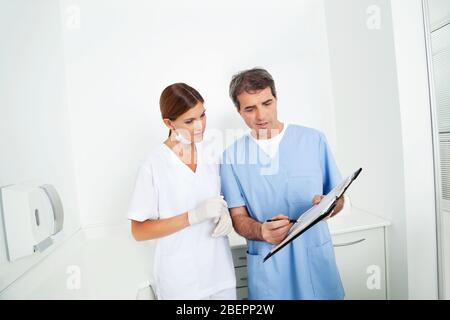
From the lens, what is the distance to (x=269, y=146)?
30.5 inches

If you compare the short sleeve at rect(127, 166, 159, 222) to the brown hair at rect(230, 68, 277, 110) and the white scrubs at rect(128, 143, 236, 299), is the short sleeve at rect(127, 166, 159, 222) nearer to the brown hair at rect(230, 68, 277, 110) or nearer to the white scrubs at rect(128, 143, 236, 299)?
the white scrubs at rect(128, 143, 236, 299)

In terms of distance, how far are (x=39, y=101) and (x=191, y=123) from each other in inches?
20.3

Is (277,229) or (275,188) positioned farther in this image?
(275,188)

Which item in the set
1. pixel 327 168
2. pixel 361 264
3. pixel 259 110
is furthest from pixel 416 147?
pixel 259 110

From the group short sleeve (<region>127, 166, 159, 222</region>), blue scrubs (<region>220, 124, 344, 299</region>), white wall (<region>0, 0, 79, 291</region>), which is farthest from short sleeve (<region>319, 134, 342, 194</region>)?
white wall (<region>0, 0, 79, 291</region>)

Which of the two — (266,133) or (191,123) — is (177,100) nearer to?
(191,123)

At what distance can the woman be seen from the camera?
0.66m

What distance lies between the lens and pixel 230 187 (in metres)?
0.74

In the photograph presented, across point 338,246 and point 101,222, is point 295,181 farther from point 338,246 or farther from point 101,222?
point 101,222

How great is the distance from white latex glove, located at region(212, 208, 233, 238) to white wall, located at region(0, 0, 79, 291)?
1.50 feet

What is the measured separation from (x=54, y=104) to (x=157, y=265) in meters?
0.60

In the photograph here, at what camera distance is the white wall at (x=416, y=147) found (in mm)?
797

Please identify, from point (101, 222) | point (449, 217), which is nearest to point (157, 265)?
point (101, 222)

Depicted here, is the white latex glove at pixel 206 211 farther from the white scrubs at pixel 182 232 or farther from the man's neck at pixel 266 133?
the man's neck at pixel 266 133
